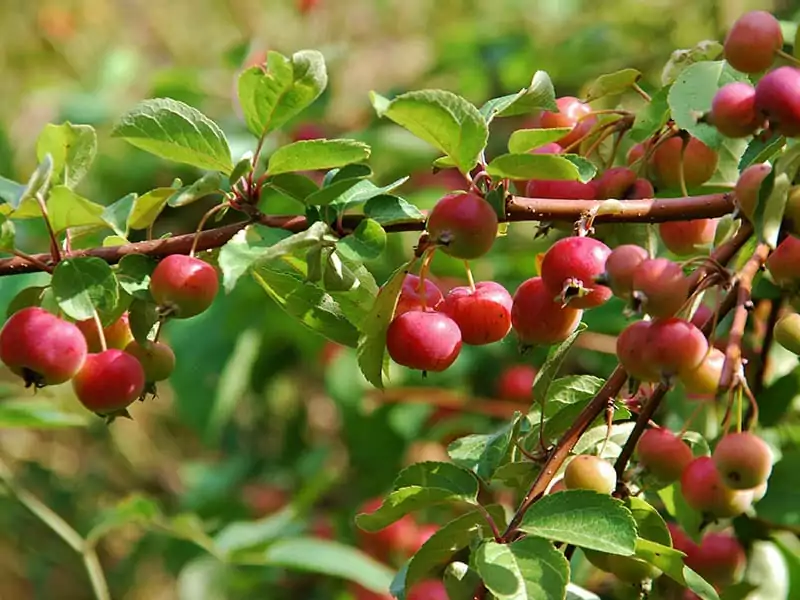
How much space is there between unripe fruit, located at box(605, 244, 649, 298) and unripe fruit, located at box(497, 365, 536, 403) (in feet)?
3.58

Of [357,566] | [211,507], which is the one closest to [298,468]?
[211,507]

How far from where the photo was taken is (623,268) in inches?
27.8

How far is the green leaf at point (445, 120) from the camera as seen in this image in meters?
0.74

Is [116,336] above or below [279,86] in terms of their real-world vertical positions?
below

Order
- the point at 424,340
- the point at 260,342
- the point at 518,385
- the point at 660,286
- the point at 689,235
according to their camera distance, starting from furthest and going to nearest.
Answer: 1. the point at 260,342
2. the point at 518,385
3. the point at 689,235
4. the point at 424,340
5. the point at 660,286

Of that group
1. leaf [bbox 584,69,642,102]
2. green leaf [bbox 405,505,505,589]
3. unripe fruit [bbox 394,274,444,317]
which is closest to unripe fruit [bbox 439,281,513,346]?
unripe fruit [bbox 394,274,444,317]

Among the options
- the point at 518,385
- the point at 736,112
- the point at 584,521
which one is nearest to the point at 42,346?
the point at 584,521

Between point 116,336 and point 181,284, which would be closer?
point 181,284

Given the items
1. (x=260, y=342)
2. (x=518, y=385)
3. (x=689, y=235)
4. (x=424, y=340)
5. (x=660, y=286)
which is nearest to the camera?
(x=660, y=286)

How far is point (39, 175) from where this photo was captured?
734 millimetres

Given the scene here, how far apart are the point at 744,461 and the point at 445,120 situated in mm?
282

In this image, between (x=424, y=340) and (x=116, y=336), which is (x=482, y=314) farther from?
(x=116, y=336)

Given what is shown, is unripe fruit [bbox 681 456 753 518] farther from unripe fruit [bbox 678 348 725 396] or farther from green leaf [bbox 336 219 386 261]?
green leaf [bbox 336 219 386 261]

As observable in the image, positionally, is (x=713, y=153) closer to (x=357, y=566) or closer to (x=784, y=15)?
(x=357, y=566)
